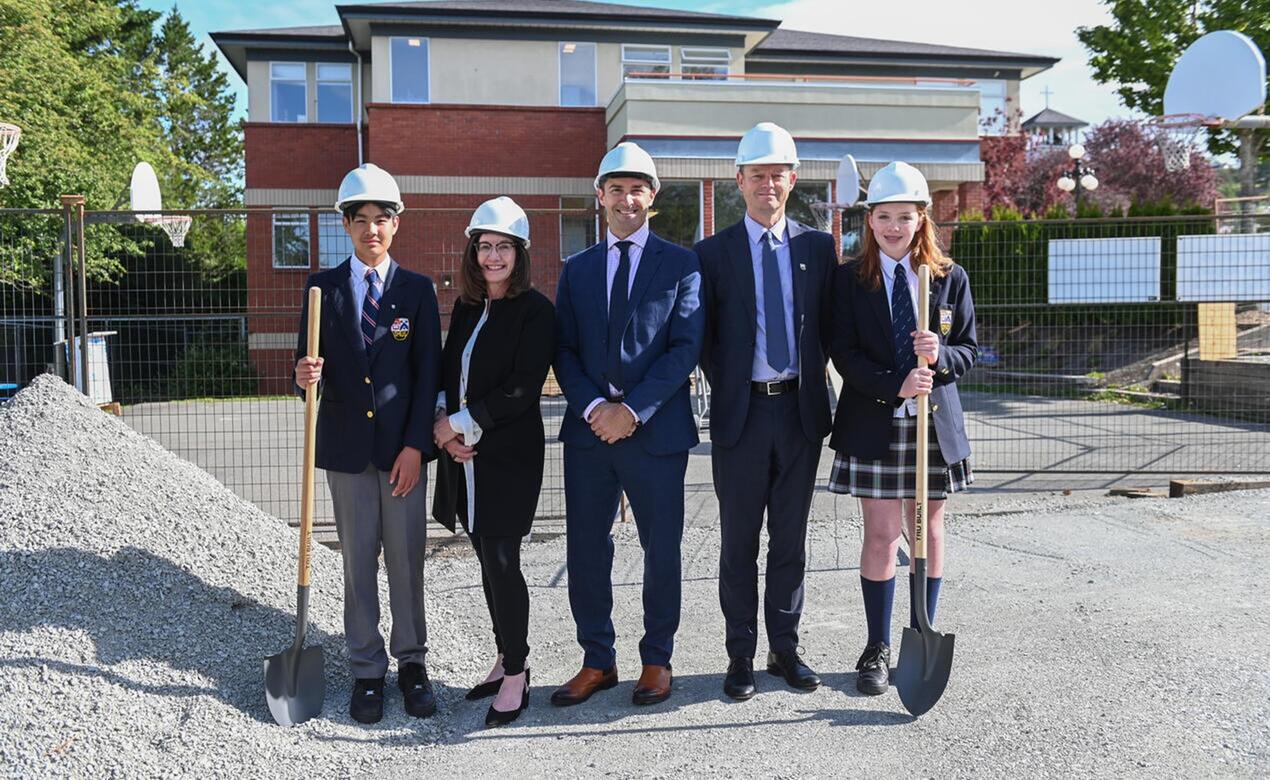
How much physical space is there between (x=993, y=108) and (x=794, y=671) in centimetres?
3120

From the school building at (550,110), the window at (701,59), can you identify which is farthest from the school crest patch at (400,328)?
the window at (701,59)

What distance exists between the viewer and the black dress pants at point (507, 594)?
4492 mm

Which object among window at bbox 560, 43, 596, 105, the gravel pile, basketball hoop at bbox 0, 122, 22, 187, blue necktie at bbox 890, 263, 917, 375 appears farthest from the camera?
window at bbox 560, 43, 596, 105

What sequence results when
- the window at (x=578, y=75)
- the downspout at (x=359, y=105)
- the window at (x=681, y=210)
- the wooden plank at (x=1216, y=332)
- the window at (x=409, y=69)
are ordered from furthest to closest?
the downspout at (x=359, y=105)
the window at (x=578, y=75)
the window at (x=409, y=69)
the window at (x=681, y=210)
the wooden plank at (x=1216, y=332)

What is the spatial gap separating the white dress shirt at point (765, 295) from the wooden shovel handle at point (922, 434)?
0.55 metres

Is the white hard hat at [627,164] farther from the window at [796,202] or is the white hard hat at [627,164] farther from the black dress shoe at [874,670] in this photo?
the window at [796,202]

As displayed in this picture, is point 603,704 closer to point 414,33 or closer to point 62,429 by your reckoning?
point 62,429

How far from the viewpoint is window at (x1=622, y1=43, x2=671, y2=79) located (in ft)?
82.9

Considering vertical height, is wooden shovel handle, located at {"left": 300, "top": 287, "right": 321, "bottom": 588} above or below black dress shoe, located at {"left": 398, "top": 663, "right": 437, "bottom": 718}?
above

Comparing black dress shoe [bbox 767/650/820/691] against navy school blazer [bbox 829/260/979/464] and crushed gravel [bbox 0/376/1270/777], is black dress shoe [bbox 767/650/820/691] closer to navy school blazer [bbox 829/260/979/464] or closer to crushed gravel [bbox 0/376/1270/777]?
crushed gravel [bbox 0/376/1270/777]

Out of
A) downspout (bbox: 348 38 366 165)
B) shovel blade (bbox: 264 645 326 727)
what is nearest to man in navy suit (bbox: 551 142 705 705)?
shovel blade (bbox: 264 645 326 727)

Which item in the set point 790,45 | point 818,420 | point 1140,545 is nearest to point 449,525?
point 818,420

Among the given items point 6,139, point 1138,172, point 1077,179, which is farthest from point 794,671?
point 1138,172

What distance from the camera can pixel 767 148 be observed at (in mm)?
4594
